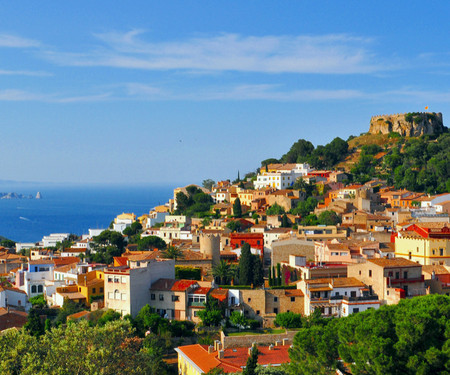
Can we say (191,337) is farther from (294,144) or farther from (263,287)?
(294,144)

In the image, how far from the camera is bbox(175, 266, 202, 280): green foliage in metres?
41.3

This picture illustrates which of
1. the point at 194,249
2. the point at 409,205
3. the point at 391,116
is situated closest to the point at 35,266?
the point at 194,249

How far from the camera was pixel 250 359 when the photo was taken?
25.4 meters

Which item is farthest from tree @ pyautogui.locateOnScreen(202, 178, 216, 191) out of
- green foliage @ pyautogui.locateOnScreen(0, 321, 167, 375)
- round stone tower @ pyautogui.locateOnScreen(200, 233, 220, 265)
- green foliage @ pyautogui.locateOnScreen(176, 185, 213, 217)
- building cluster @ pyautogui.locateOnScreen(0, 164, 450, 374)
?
green foliage @ pyautogui.locateOnScreen(0, 321, 167, 375)

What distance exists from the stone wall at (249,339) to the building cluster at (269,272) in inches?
2.9

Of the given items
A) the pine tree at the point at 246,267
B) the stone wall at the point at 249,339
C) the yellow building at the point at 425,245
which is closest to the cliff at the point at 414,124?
the yellow building at the point at 425,245

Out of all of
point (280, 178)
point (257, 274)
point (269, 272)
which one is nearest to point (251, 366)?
point (257, 274)

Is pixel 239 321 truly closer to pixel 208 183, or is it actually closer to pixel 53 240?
pixel 53 240

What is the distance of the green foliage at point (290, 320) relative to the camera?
111 ft

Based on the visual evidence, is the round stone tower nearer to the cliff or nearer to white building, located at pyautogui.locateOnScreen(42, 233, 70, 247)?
white building, located at pyautogui.locateOnScreen(42, 233, 70, 247)

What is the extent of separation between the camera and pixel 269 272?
134ft

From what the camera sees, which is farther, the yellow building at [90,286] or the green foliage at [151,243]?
the green foliage at [151,243]

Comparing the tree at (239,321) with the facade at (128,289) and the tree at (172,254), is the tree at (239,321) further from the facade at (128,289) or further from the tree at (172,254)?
the tree at (172,254)

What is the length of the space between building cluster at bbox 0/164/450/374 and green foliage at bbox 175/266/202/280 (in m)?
0.25
